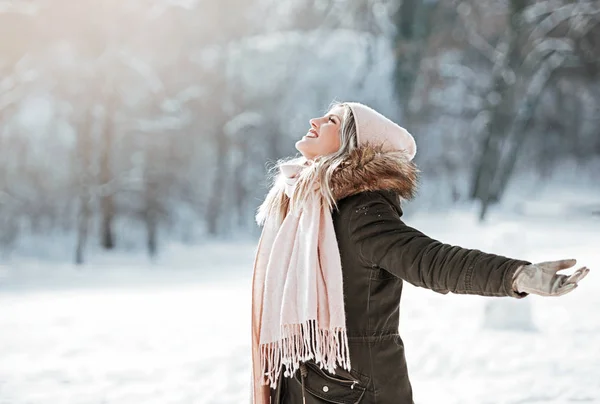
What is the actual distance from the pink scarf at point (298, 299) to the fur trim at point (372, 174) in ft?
0.28

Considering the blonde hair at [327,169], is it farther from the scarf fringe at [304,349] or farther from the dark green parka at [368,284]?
the scarf fringe at [304,349]

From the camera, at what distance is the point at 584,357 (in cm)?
492

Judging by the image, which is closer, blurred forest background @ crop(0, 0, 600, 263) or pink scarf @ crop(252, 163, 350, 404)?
pink scarf @ crop(252, 163, 350, 404)

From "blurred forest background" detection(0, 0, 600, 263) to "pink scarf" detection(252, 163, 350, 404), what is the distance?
10969 millimetres

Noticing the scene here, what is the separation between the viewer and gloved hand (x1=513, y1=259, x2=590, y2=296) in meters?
1.40

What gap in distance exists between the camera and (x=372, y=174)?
1827mm

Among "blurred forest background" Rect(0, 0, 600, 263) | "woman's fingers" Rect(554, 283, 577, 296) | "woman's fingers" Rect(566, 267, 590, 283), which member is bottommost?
"woman's fingers" Rect(554, 283, 577, 296)

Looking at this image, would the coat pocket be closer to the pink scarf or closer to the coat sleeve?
the pink scarf

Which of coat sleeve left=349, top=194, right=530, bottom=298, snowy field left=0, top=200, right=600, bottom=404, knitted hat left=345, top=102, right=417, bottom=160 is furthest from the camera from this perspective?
snowy field left=0, top=200, right=600, bottom=404

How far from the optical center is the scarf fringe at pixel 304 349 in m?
1.79

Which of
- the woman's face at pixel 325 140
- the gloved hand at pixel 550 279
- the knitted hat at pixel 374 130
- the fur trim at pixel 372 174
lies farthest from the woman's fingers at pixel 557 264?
the woman's face at pixel 325 140

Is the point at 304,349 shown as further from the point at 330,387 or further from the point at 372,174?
the point at 372,174

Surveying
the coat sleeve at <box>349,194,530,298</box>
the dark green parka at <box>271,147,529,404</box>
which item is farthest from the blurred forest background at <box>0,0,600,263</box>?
the coat sleeve at <box>349,194,530,298</box>

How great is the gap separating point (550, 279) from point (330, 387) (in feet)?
2.39
